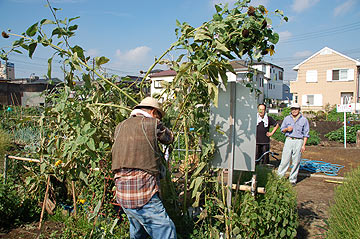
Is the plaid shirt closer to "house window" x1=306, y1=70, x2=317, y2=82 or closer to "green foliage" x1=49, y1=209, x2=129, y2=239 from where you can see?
"green foliage" x1=49, y1=209, x2=129, y2=239

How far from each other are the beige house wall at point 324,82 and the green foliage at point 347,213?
3299 cm

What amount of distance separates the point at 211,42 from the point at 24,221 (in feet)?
11.3

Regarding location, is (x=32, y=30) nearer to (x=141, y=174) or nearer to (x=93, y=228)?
(x=141, y=174)

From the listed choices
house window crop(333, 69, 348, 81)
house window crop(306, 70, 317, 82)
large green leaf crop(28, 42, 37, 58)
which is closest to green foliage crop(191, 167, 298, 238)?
large green leaf crop(28, 42, 37, 58)

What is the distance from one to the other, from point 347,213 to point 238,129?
49.2 inches

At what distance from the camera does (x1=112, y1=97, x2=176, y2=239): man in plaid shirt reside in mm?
2461

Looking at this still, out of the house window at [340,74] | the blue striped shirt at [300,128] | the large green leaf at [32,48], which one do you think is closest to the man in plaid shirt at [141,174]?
the large green leaf at [32,48]

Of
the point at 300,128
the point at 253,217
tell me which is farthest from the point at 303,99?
the point at 253,217

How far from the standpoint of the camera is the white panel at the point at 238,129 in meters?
3.00

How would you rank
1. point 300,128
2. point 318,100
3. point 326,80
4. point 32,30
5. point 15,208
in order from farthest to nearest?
point 318,100 → point 326,80 → point 300,128 → point 15,208 → point 32,30

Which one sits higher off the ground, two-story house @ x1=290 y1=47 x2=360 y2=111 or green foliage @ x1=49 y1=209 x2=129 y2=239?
two-story house @ x1=290 y1=47 x2=360 y2=111

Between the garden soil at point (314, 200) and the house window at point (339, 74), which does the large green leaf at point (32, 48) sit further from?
the house window at point (339, 74)

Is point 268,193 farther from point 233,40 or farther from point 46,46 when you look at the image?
point 46,46

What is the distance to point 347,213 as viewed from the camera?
2.62 meters
